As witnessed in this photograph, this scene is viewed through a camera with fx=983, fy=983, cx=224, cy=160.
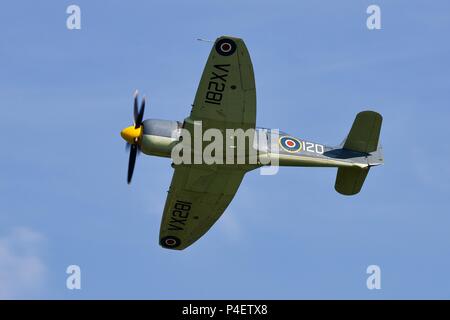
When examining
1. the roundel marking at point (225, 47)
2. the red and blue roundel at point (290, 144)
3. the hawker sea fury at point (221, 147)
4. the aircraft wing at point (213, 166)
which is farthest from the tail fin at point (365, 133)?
the roundel marking at point (225, 47)

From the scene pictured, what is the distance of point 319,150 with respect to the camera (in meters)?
25.1

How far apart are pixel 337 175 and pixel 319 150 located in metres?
1.46

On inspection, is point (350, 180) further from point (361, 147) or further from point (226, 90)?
point (226, 90)

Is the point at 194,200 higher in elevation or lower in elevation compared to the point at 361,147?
lower

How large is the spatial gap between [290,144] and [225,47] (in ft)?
11.4

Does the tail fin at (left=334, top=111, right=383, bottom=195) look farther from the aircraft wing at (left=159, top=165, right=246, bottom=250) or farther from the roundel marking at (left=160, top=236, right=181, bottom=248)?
the roundel marking at (left=160, top=236, right=181, bottom=248)

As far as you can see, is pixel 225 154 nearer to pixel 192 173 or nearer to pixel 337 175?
pixel 192 173

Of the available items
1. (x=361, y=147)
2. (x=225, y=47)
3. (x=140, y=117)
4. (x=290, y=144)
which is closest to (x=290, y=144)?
(x=290, y=144)

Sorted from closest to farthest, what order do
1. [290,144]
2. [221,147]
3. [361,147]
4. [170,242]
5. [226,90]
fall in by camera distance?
[226,90]
[221,147]
[290,144]
[361,147]
[170,242]

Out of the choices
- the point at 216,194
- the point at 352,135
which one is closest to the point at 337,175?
the point at 352,135

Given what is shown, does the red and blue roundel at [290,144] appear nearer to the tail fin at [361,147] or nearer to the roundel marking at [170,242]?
the tail fin at [361,147]

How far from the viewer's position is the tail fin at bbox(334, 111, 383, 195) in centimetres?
2519

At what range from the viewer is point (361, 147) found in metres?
25.6

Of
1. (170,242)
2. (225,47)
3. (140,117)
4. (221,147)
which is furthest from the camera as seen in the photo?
(170,242)
